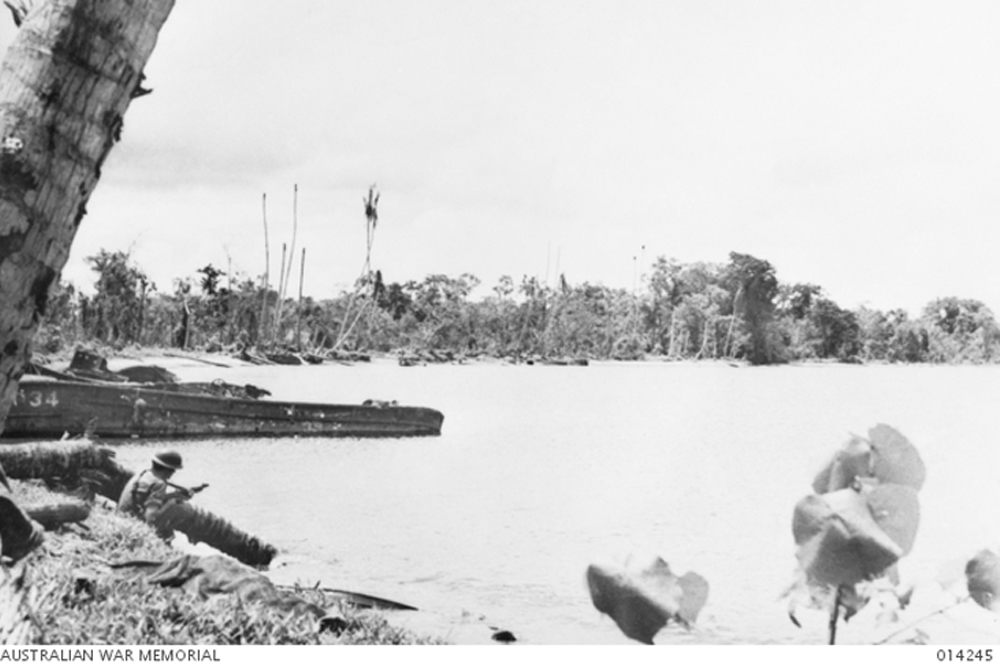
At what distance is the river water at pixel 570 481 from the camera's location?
9.77ft

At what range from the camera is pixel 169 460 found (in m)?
3.29

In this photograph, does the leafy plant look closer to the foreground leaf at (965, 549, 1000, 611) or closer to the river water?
the foreground leaf at (965, 549, 1000, 611)

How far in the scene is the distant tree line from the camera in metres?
2.89

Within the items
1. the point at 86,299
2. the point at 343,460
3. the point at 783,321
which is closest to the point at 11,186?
the point at 86,299

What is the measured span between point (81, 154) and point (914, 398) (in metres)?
2.81

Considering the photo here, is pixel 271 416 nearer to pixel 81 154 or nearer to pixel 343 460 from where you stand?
pixel 343 460

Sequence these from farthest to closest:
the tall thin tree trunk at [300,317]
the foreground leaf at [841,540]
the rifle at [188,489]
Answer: the rifle at [188,489]
the tall thin tree trunk at [300,317]
the foreground leaf at [841,540]

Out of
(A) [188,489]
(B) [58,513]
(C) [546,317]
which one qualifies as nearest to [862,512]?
(C) [546,317]

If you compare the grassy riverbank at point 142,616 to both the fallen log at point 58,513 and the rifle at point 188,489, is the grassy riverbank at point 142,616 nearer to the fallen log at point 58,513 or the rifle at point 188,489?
the fallen log at point 58,513

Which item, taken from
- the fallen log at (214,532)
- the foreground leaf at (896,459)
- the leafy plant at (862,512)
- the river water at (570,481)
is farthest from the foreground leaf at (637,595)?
the fallen log at (214,532)

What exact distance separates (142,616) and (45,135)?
1352 millimetres

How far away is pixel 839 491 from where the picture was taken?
964mm

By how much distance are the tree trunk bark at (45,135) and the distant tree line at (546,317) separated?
1712 mm

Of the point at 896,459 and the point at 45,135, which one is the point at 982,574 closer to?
the point at 896,459
